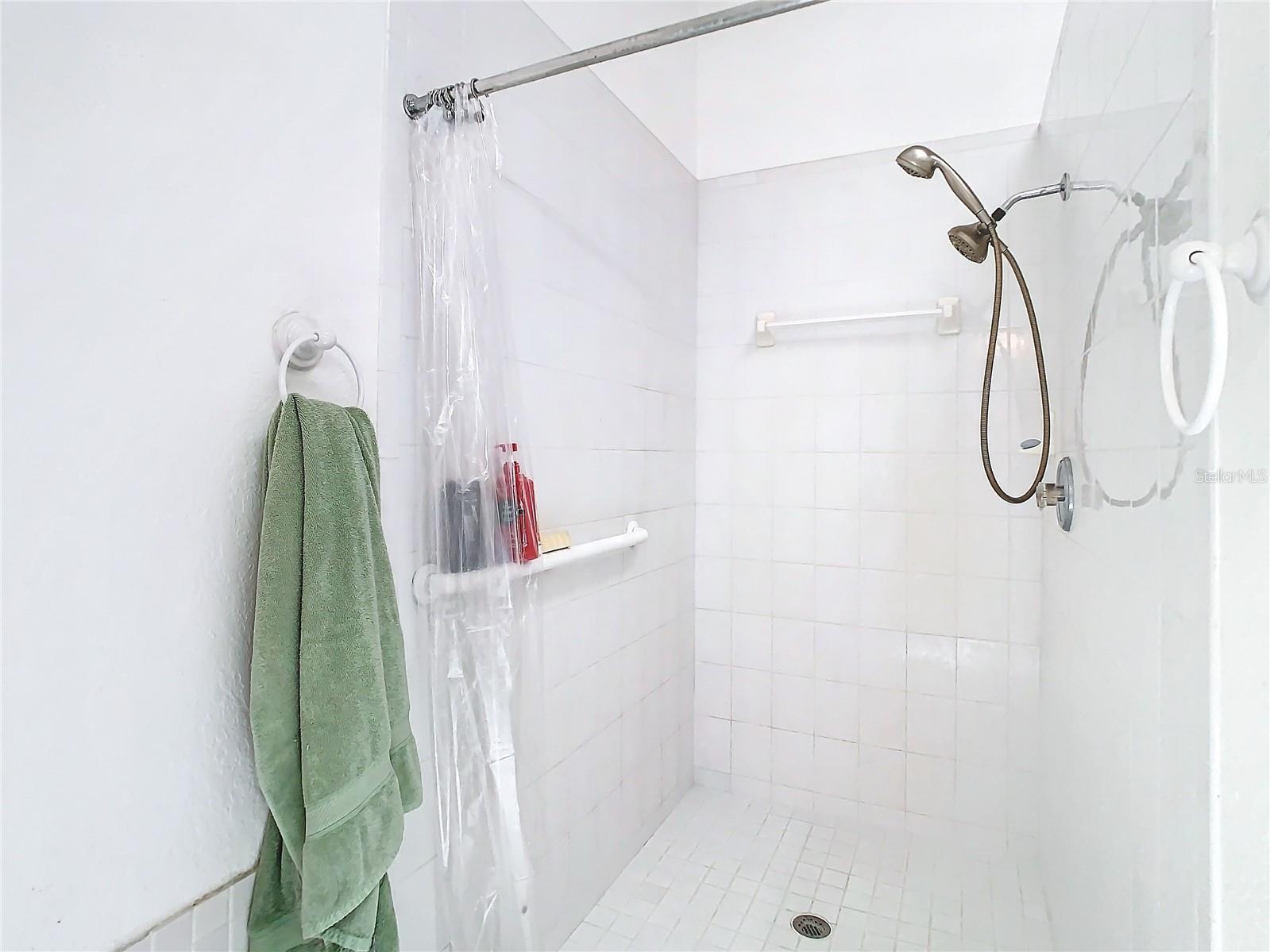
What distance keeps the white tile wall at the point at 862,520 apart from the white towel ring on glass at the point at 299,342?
1.59 m

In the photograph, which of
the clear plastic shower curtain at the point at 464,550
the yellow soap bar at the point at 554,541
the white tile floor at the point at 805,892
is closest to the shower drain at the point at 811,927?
the white tile floor at the point at 805,892

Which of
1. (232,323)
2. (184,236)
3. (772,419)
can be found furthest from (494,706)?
(772,419)

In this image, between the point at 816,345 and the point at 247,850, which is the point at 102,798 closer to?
the point at 247,850

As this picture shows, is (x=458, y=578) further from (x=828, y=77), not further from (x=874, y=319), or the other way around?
(x=828, y=77)

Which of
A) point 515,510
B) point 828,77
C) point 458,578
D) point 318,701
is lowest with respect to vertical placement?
point 318,701

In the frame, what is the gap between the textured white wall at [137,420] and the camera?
2.31 feet

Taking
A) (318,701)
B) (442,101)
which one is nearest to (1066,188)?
(442,101)

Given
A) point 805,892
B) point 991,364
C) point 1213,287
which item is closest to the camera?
point 1213,287

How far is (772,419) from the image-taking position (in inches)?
91.9

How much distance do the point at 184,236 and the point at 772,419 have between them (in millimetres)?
1793

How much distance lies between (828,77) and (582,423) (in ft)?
4.76

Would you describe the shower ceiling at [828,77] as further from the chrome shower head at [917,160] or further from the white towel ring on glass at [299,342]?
the white towel ring on glass at [299,342]

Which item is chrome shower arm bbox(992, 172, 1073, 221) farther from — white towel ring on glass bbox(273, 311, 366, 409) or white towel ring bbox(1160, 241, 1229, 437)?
white towel ring on glass bbox(273, 311, 366, 409)

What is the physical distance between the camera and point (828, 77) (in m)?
2.25
